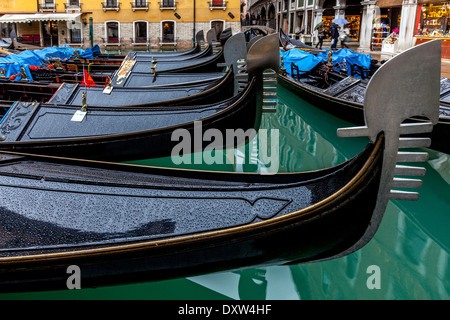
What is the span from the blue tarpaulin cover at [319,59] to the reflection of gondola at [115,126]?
9.15 ft

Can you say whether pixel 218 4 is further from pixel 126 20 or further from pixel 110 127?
pixel 110 127

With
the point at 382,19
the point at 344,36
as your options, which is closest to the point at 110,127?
the point at 344,36

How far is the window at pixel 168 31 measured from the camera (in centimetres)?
1372

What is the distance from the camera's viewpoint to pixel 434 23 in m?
7.19

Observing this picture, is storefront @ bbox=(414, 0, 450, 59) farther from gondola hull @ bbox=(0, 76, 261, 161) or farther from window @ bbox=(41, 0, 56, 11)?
window @ bbox=(41, 0, 56, 11)

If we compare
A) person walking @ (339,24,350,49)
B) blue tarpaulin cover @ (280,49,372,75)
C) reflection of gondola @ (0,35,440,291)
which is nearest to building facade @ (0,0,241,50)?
person walking @ (339,24,350,49)

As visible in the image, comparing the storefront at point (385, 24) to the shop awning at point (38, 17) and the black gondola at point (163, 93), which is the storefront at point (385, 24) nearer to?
the black gondola at point (163, 93)

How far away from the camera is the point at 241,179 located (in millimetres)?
1688

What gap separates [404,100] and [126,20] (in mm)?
13771

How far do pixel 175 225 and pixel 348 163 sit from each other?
1.98ft

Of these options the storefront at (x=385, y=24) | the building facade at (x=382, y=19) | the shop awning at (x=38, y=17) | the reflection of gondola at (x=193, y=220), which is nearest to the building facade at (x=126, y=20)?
the shop awning at (x=38, y=17)

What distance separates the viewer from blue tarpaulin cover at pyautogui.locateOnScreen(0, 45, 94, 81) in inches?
163

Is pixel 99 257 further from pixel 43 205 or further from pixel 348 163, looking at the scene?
pixel 348 163
